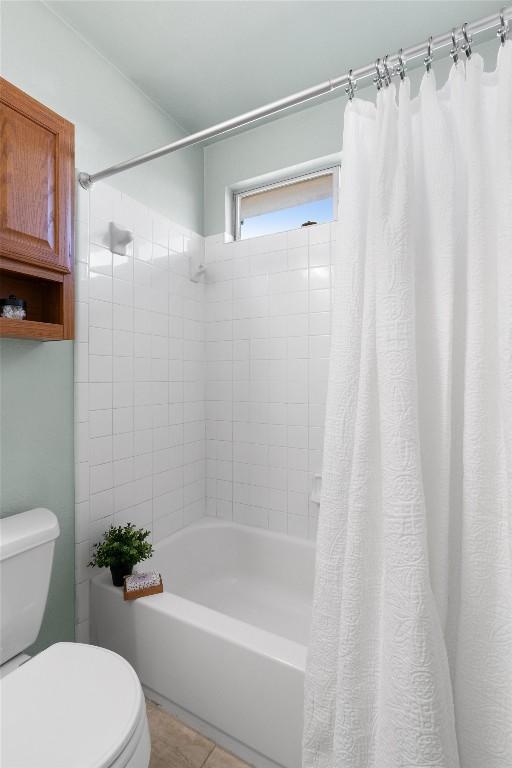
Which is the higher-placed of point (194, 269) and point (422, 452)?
point (194, 269)

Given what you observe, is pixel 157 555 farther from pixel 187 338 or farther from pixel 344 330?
pixel 344 330

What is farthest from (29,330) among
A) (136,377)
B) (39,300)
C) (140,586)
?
(140,586)

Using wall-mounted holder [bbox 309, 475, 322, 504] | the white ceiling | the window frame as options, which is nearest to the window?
the window frame

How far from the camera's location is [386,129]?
0.91 metres

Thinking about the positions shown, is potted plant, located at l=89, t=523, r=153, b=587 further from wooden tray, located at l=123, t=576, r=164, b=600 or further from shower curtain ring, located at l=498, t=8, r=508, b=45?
shower curtain ring, located at l=498, t=8, r=508, b=45

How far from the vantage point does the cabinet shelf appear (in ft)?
3.86

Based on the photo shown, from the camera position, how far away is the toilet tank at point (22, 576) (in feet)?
3.79

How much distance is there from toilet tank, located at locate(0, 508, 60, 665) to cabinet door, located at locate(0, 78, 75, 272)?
2.73ft

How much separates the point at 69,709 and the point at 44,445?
833mm

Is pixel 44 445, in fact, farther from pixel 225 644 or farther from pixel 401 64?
pixel 401 64

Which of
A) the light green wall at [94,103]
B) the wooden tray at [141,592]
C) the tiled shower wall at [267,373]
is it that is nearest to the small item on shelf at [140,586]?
the wooden tray at [141,592]

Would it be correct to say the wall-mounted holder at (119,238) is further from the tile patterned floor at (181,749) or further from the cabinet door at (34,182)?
the tile patterned floor at (181,749)

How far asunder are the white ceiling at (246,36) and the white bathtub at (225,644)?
2225mm

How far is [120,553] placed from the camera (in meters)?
1.55
